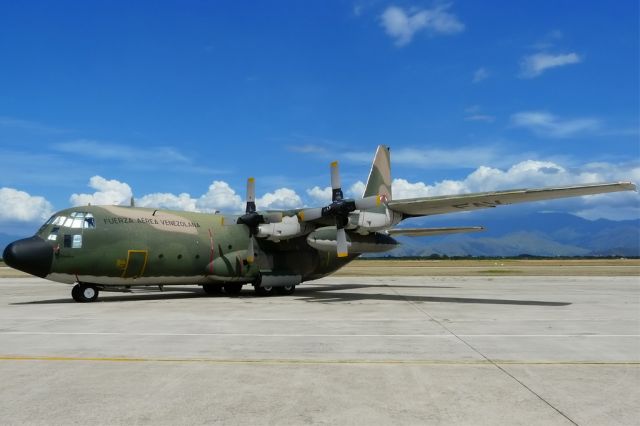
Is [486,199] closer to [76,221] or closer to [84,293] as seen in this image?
[76,221]

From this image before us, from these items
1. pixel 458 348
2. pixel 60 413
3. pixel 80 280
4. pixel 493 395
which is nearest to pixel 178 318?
pixel 80 280

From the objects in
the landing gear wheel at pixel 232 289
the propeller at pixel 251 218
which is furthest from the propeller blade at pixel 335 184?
the landing gear wheel at pixel 232 289

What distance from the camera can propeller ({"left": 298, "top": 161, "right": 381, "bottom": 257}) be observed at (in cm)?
2417

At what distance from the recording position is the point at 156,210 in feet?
82.2

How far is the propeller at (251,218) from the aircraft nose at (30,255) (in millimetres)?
8707

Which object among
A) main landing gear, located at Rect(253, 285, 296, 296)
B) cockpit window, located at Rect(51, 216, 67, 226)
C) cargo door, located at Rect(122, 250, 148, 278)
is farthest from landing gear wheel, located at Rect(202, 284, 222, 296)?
cockpit window, located at Rect(51, 216, 67, 226)

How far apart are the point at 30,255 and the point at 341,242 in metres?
12.6

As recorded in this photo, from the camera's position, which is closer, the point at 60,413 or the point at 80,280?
the point at 60,413

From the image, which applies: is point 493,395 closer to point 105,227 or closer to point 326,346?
point 326,346

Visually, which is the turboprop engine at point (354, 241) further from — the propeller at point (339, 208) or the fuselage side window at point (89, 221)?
the fuselage side window at point (89, 221)

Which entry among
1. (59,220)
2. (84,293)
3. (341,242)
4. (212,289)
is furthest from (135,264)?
(341,242)

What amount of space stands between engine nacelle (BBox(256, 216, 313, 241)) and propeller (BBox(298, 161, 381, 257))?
50.1 inches

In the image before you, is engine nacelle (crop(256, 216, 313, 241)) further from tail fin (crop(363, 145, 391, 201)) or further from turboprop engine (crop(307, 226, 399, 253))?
tail fin (crop(363, 145, 391, 201))

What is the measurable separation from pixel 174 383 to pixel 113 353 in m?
3.08
